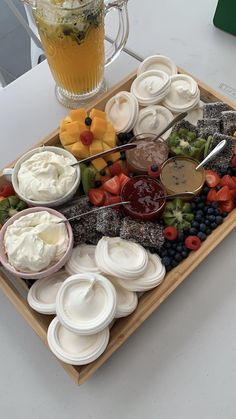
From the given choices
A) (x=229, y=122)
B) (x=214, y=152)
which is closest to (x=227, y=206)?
(x=214, y=152)

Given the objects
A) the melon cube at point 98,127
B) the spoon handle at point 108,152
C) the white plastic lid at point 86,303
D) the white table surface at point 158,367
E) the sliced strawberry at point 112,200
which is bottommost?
the white table surface at point 158,367

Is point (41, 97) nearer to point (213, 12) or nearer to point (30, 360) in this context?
point (213, 12)

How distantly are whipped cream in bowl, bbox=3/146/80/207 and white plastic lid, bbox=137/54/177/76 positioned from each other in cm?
39

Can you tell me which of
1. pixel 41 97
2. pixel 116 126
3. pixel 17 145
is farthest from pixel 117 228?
pixel 41 97

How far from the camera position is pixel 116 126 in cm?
120

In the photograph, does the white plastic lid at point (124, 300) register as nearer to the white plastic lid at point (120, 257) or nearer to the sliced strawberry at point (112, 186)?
the white plastic lid at point (120, 257)

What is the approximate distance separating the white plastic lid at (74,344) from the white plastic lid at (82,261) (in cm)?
12

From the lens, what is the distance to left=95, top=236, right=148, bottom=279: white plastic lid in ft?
3.12

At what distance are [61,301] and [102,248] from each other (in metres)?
0.16

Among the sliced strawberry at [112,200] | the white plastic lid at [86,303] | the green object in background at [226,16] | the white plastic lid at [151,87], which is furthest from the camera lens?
the green object in background at [226,16]

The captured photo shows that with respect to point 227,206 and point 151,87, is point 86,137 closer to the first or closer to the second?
point 151,87

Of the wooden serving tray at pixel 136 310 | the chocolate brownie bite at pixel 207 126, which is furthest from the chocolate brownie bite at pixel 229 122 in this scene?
the wooden serving tray at pixel 136 310

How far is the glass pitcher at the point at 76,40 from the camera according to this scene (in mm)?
1028

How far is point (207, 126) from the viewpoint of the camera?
1.18m
